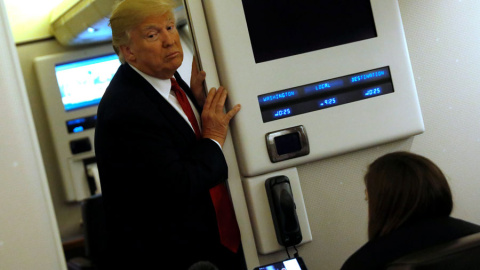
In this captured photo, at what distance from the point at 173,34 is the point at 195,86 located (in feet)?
0.76

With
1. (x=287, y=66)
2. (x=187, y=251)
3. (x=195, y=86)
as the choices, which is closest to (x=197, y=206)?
(x=187, y=251)

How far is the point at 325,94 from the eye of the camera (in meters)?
2.56

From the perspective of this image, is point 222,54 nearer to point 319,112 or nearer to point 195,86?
point 195,86

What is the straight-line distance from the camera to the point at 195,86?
8.47ft

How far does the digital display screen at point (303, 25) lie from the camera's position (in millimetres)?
2523

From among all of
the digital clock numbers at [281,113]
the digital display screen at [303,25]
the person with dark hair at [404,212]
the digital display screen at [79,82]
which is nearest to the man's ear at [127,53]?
the digital display screen at [303,25]

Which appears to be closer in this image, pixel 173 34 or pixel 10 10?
pixel 173 34

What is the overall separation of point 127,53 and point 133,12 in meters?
0.17

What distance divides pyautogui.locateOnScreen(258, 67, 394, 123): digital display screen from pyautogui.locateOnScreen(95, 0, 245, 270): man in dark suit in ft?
0.48

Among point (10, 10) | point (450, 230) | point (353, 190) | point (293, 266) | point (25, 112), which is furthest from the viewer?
point (10, 10)

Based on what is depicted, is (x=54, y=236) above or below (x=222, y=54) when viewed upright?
below

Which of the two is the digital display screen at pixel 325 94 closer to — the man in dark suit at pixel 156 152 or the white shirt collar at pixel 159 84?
the man in dark suit at pixel 156 152

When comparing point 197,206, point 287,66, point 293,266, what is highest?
point 287,66

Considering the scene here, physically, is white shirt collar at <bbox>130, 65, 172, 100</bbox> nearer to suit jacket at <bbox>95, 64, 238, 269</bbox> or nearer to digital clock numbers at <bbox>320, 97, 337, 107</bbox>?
suit jacket at <bbox>95, 64, 238, 269</bbox>
